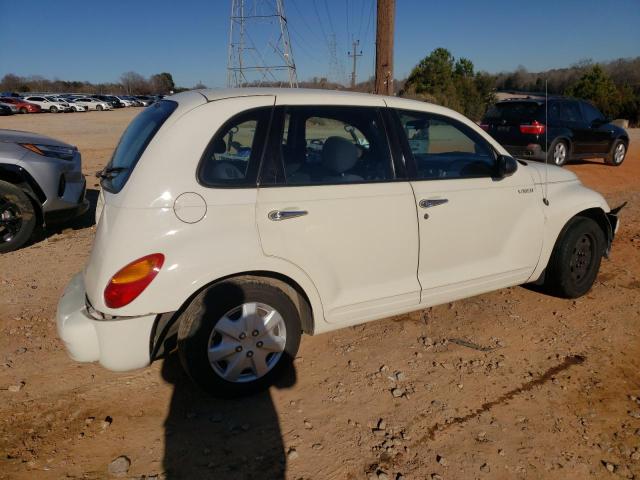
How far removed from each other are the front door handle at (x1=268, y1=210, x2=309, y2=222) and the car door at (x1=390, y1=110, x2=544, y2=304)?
2.79ft

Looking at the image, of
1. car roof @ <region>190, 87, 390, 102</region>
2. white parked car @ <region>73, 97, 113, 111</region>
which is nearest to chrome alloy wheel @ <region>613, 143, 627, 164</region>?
car roof @ <region>190, 87, 390, 102</region>

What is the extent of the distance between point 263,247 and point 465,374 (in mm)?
1641

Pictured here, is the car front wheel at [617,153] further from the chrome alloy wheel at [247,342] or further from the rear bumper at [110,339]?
the rear bumper at [110,339]

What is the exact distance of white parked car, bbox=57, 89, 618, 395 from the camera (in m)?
2.56

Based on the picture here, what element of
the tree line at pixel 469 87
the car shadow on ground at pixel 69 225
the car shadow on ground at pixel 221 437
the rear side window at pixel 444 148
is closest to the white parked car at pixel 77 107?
the tree line at pixel 469 87

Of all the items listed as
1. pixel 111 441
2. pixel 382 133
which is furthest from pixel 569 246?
pixel 111 441

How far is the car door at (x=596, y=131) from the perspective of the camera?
12.1 metres

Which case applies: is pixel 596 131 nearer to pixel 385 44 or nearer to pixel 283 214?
pixel 385 44

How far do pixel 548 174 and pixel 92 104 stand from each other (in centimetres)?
5953

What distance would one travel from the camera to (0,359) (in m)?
3.39

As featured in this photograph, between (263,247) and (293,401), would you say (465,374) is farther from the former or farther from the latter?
(263,247)

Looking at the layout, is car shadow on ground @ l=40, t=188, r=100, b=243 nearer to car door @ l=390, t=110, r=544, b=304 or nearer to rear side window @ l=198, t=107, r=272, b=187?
rear side window @ l=198, t=107, r=272, b=187

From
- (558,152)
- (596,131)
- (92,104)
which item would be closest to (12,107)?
(92,104)

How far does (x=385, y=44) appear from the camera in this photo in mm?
8203
